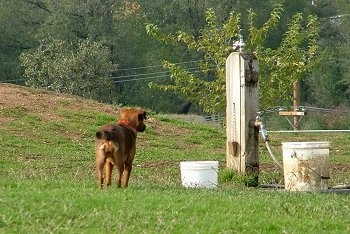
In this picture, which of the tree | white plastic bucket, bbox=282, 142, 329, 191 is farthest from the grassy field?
the tree

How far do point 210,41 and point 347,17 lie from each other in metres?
31.4

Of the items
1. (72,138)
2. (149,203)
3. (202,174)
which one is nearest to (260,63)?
(72,138)

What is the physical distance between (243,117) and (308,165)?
6.33 feet

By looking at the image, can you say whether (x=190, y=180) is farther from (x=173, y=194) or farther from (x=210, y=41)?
(x=210, y=41)

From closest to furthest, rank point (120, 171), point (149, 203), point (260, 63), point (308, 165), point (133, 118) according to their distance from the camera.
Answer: point (149, 203)
point (120, 171)
point (133, 118)
point (308, 165)
point (260, 63)

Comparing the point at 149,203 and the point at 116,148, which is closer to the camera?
the point at 149,203

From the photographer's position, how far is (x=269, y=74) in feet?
89.4

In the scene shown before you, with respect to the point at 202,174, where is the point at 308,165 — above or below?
above

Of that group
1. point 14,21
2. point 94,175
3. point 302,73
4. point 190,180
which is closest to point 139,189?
point 190,180

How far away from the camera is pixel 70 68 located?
146 ft

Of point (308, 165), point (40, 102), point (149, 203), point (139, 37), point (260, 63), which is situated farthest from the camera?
point (139, 37)

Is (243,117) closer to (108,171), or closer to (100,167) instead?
(108,171)

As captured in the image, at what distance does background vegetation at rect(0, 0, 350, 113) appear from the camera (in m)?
52.2

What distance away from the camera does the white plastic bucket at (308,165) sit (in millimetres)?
13875
